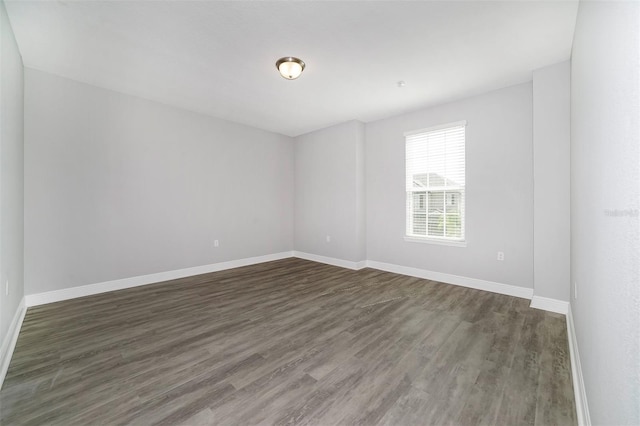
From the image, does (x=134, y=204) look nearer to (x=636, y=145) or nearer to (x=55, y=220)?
(x=55, y=220)

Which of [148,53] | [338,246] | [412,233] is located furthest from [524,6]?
[338,246]

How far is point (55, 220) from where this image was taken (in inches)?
132

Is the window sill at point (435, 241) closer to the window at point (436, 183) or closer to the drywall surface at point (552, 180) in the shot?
the window at point (436, 183)

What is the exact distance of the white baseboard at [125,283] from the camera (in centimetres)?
325

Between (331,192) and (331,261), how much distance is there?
146 centimetres

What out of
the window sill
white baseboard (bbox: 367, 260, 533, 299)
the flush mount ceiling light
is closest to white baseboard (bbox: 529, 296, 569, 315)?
white baseboard (bbox: 367, 260, 533, 299)

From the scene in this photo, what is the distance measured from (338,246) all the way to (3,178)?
4534 mm

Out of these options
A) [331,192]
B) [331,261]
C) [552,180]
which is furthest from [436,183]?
[331,261]

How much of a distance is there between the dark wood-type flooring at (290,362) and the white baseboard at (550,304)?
0.39 feet

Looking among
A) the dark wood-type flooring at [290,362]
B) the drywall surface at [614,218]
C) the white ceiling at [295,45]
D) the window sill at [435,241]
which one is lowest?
the dark wood-type flooring at [290,362]

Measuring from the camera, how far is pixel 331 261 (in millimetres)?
5547

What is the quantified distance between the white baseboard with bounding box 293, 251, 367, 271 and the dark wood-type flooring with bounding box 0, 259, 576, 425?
5.34ft

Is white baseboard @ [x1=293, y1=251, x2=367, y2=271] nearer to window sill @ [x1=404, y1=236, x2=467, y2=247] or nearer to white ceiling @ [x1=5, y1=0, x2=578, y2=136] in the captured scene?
window sill @ [x1=404, y1=236, x2=467, y2=247]

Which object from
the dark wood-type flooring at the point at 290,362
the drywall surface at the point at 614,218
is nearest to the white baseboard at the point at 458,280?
the dark wood-type flooring at the point at 290,362
